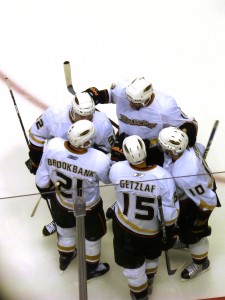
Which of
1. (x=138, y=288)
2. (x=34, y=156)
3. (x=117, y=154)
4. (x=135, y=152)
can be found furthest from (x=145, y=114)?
(x=138, y=288)

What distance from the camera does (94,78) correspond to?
3.59 metres

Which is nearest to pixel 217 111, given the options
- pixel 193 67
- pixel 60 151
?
pixel 193 67

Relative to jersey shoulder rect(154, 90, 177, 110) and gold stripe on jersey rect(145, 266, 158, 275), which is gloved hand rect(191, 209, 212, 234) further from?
jersey shoulder rect(154, 90, 177, 110)

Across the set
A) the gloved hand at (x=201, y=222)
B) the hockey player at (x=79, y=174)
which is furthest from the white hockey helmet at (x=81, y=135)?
the gloved hand at (x=201, y=222)

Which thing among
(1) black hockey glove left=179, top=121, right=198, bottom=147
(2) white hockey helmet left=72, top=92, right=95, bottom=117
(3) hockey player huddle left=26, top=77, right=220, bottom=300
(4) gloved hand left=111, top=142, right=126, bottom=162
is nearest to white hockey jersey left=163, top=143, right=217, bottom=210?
(3) hockey player huddle left=26, top=77, right=220, bottom=300

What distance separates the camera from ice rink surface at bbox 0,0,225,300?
6.97 ft

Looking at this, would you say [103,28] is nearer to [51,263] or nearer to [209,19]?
[209,19]

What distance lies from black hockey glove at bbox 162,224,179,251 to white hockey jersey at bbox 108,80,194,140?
0.61 m

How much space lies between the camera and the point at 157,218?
78.7 inches

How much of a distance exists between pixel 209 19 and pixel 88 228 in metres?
2.83

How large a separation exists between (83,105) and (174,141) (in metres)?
0.51

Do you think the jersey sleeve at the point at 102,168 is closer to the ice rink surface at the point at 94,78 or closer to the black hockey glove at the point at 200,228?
the ice rink surface at the point at 94,78

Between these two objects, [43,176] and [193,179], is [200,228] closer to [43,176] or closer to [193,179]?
[193,179]

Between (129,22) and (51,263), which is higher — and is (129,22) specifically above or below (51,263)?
above
